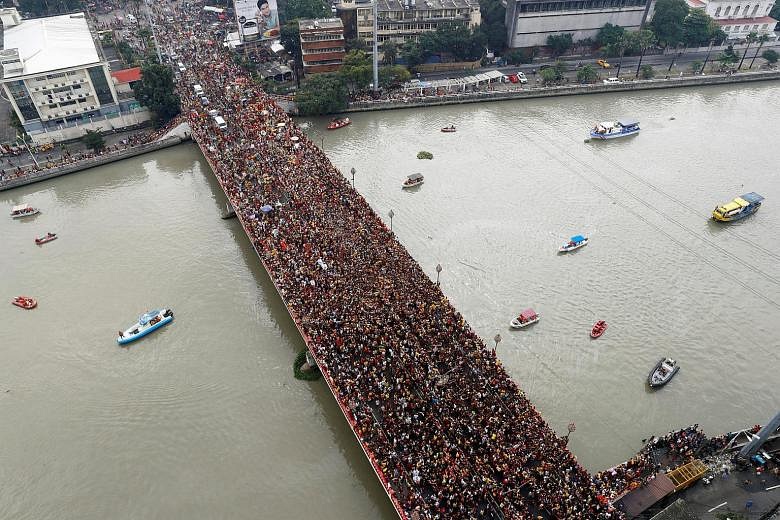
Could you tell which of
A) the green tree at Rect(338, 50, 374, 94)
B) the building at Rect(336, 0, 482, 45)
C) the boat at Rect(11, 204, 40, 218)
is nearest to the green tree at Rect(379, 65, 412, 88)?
the green tree at Rect(338, 50, 374, 94)

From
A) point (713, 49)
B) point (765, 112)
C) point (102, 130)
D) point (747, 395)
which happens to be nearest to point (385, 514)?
point (747, 395)

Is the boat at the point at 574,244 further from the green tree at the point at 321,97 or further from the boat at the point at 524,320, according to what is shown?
the green tree at the point at 321,97

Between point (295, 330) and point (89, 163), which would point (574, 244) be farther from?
point (89, 163)

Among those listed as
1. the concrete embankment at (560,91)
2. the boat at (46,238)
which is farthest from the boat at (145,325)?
the concrete embankment at (560,91)

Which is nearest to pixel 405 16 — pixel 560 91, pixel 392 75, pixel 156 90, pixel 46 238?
pixel 392 75

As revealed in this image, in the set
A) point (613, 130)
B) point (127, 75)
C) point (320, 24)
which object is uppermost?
point (320, 24)

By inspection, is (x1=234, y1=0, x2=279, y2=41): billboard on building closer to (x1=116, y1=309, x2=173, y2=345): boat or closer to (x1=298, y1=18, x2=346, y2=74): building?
(x1=298, y1=18, x2=346, y2=74): building
